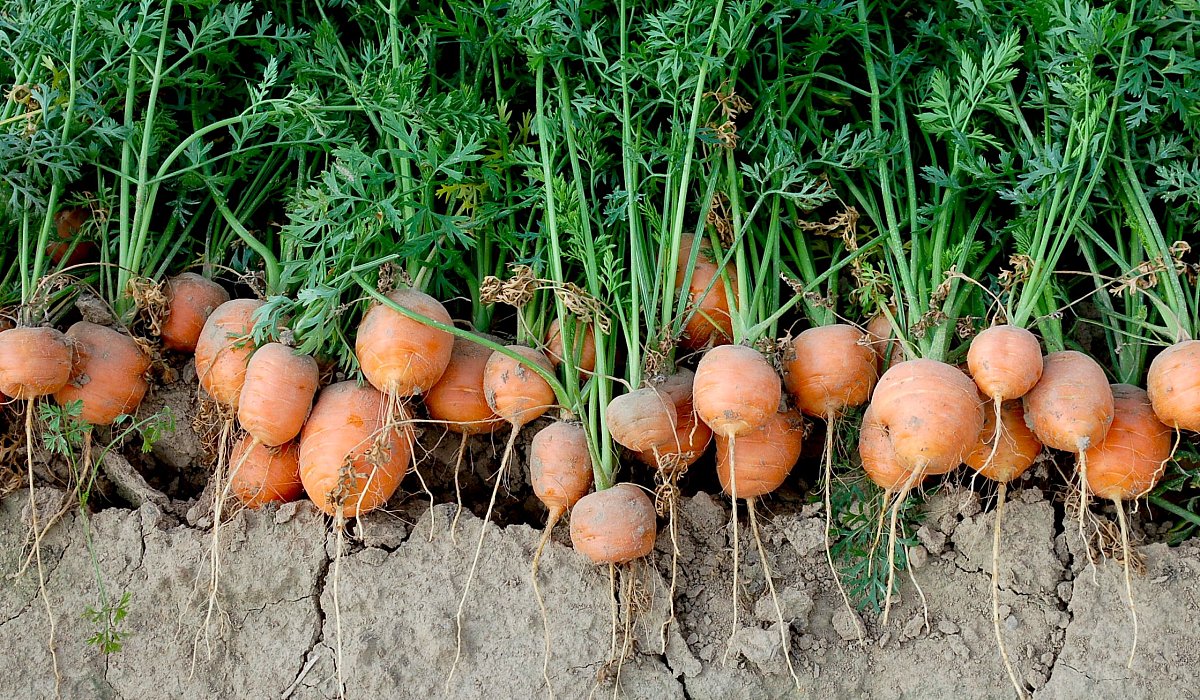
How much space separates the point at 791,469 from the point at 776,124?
1223 mm

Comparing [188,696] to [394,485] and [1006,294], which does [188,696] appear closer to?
[394,485]

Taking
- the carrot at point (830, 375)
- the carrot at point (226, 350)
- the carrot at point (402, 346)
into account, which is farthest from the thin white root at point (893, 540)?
the carrot at point (226, 350)

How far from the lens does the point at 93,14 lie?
3.02 meters

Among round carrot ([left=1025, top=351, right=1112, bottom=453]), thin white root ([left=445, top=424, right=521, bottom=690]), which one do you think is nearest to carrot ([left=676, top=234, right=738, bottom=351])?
thin white root ([left=445, top=424, right=521, bottom=690])

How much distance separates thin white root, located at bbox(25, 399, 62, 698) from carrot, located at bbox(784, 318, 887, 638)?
2359mm

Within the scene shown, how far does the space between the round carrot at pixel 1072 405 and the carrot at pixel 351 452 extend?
1893mm

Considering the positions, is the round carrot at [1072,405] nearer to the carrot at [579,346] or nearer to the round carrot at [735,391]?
the round carrot at [735,391]

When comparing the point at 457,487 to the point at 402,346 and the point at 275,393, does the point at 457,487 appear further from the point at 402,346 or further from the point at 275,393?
the point at 275,393

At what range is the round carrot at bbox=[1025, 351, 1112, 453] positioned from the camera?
2549 millimetres

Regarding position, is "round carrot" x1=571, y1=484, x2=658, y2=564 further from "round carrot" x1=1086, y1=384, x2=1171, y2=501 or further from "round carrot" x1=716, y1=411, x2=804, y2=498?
"round carrot" x1=1086, y1=384, x2=1171, y2=501

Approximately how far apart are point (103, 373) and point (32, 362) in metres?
0.20

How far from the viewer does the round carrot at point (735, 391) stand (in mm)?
2605

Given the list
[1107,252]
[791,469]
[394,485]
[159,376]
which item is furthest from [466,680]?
[1107,252]

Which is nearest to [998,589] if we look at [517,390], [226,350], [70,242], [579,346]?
[579,346]
